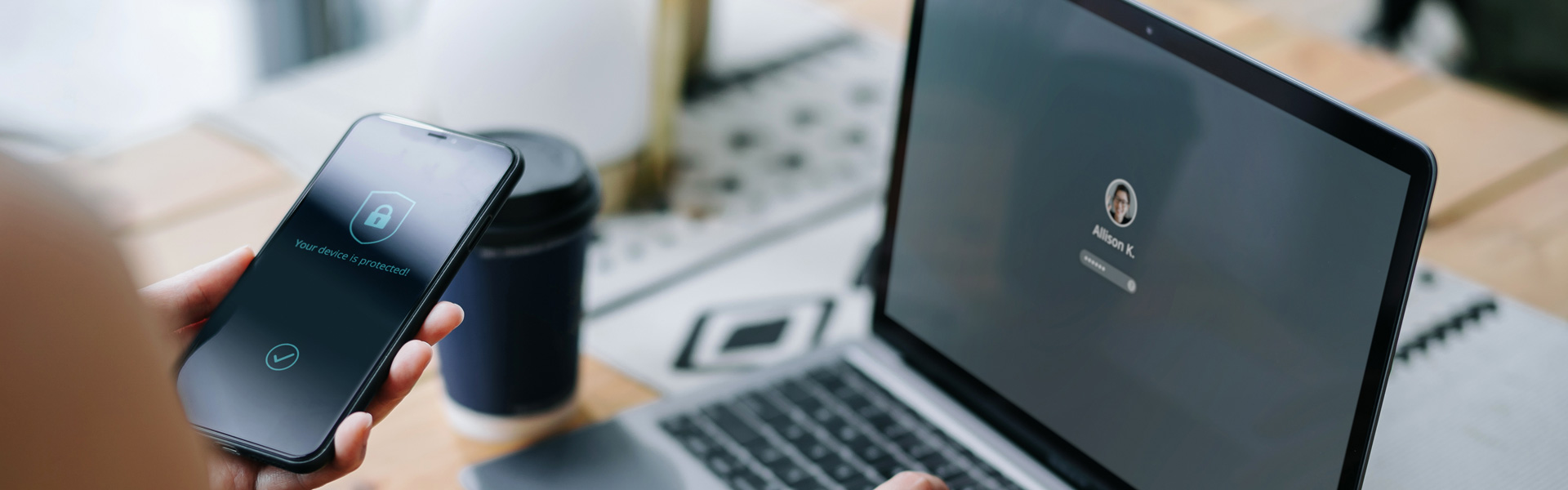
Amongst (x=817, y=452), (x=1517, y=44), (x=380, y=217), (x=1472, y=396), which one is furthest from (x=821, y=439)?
(x=1517, y=44)

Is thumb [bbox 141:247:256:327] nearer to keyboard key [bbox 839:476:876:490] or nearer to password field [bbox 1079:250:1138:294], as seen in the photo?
keyboard key [bbox 839:476:876:490]

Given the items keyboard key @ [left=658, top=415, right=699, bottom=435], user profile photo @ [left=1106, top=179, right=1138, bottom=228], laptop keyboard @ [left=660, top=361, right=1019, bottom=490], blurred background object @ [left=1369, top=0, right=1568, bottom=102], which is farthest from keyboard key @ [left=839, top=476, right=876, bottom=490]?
blurred background object @ [left=1369, top=0, right=1568, bottom=102]

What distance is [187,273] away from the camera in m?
0.63

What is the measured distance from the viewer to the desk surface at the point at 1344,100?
74cm

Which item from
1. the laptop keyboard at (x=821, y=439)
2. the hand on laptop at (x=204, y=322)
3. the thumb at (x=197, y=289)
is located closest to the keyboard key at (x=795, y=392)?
the laptop keyboard at (x=821, y=439)

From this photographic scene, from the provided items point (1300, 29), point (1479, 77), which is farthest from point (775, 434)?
point (1479, 77)

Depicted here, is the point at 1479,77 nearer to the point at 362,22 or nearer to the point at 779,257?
the point at 779,257

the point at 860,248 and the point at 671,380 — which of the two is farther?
the point at 860,248

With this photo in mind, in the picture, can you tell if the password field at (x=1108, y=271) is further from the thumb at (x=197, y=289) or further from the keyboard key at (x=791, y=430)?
the thumb at (x=197, y=289)

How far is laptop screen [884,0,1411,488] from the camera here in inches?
19.3

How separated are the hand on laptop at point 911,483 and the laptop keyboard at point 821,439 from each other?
0.21 feet

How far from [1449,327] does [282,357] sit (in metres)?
0.80

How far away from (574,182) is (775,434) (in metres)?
0.20

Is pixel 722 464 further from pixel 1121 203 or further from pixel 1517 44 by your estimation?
pixel 1517 44
